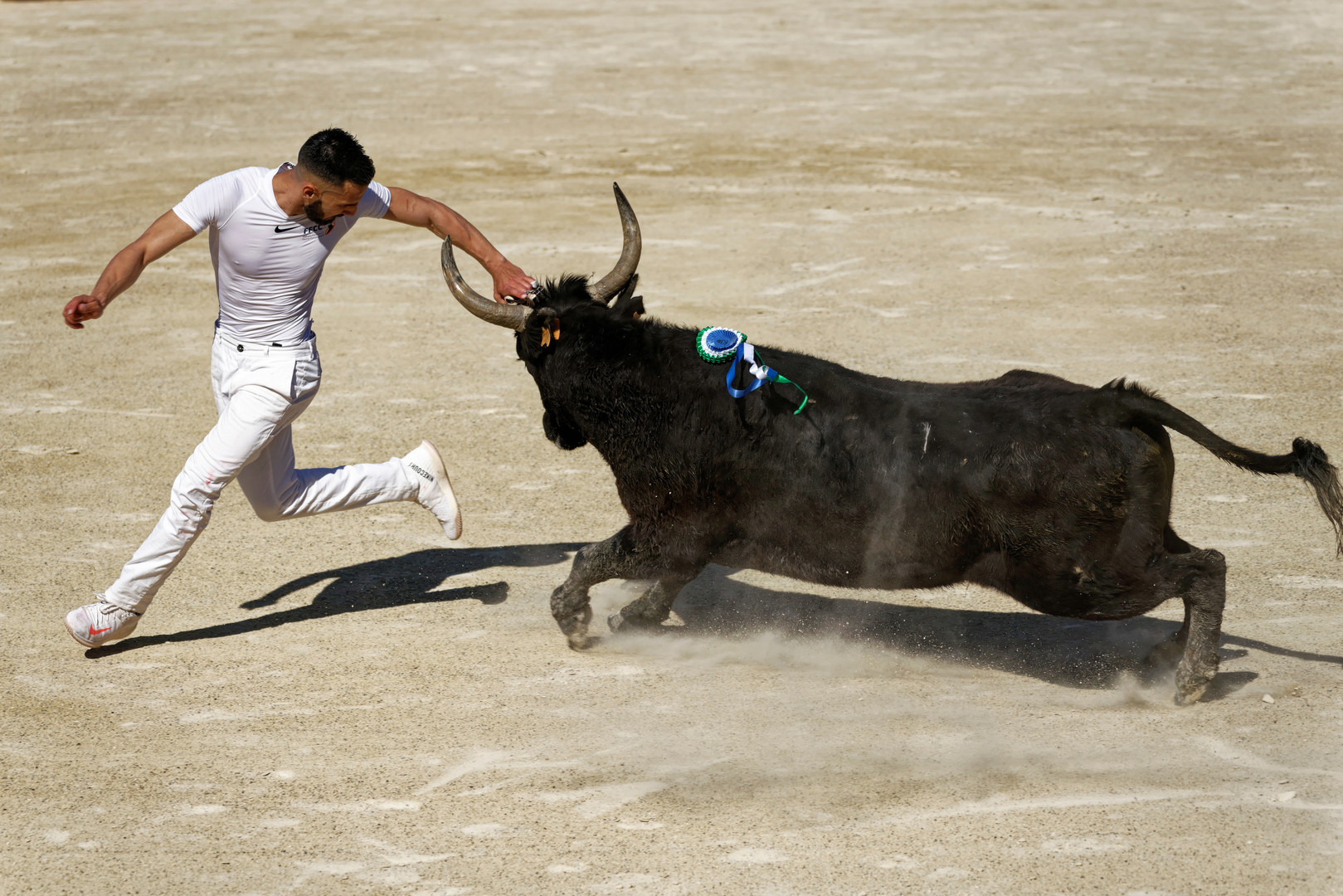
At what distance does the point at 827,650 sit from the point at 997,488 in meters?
1.40

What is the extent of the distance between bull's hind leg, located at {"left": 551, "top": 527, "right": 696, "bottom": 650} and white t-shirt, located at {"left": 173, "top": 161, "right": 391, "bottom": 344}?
1762 millimetres

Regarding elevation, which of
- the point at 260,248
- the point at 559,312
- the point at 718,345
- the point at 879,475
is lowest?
the point at 879,475

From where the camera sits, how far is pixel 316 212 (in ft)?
21.2

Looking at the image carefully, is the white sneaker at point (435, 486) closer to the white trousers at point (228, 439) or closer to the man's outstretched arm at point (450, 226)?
the white trousers at point (228, 439)

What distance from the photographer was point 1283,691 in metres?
6.12

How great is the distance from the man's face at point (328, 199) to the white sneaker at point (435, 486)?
137 cm

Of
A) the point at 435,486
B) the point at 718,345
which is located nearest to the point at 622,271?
the point at 718,345

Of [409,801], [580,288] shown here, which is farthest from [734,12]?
[409,801]

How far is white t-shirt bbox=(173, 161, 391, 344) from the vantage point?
6387 mm

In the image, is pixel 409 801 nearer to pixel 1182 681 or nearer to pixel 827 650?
pixel 827 650

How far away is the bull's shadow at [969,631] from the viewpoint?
6551 mm

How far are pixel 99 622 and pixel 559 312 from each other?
8.52ft

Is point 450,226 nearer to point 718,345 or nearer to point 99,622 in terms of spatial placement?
point 718,345

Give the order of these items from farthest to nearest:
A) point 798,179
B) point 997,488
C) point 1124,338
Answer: point 798,179, point 1124,338, point 997,488
